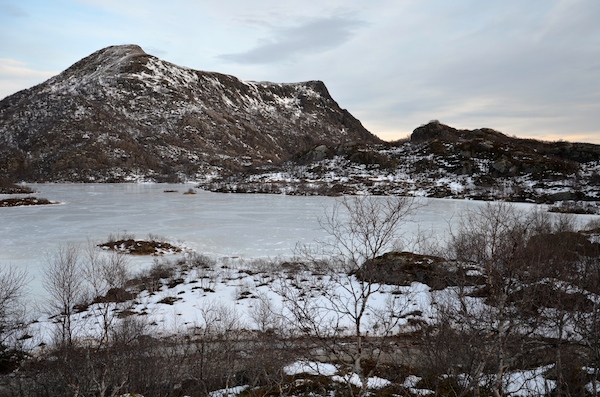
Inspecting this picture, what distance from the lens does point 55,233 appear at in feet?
100

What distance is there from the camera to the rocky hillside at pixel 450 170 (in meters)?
56.8

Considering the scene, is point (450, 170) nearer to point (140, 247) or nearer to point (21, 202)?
point (140, 247)

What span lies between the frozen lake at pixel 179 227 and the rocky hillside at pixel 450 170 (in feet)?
55.5

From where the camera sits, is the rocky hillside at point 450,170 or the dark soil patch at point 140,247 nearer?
the dark soil patch at point 140,247

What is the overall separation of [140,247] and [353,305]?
52.7 ft

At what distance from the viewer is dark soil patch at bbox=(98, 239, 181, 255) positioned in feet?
85.6

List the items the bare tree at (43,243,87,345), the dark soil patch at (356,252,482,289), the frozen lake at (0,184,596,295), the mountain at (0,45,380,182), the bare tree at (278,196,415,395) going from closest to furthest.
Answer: the bare tree at (278,196,415,395)
the bare tree at (43,243,87,345)
the dark soil patch at (356,252,482,289)
the frozen lake at (0,184,596,295)
the mountain at (0,45,380,182)

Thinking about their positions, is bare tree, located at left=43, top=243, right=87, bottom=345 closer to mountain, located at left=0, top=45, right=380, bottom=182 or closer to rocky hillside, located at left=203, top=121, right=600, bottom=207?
rocky hillside, located at left=203, top=121, right=600, bottom=207

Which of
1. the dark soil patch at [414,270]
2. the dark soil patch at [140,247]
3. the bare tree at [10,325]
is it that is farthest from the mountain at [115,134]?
the bare tree at [10,325]

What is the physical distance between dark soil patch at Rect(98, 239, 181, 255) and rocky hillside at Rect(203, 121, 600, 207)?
41415mm

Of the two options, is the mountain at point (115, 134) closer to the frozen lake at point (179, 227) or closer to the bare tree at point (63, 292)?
the frozen lake at point (179, 227)

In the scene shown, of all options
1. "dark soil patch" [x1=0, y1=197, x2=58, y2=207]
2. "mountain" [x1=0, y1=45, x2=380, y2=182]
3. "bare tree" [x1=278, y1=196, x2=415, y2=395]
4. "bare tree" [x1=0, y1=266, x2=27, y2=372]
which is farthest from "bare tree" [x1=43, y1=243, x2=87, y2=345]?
"mountain" [x1=0, y1=45, x2=380, y2=182]

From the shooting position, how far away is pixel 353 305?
64.0ft

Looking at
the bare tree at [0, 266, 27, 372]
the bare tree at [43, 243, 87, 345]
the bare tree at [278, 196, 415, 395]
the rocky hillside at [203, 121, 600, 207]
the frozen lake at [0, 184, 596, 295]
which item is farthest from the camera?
the rocky hillside at [203, 121, 600, 207]
